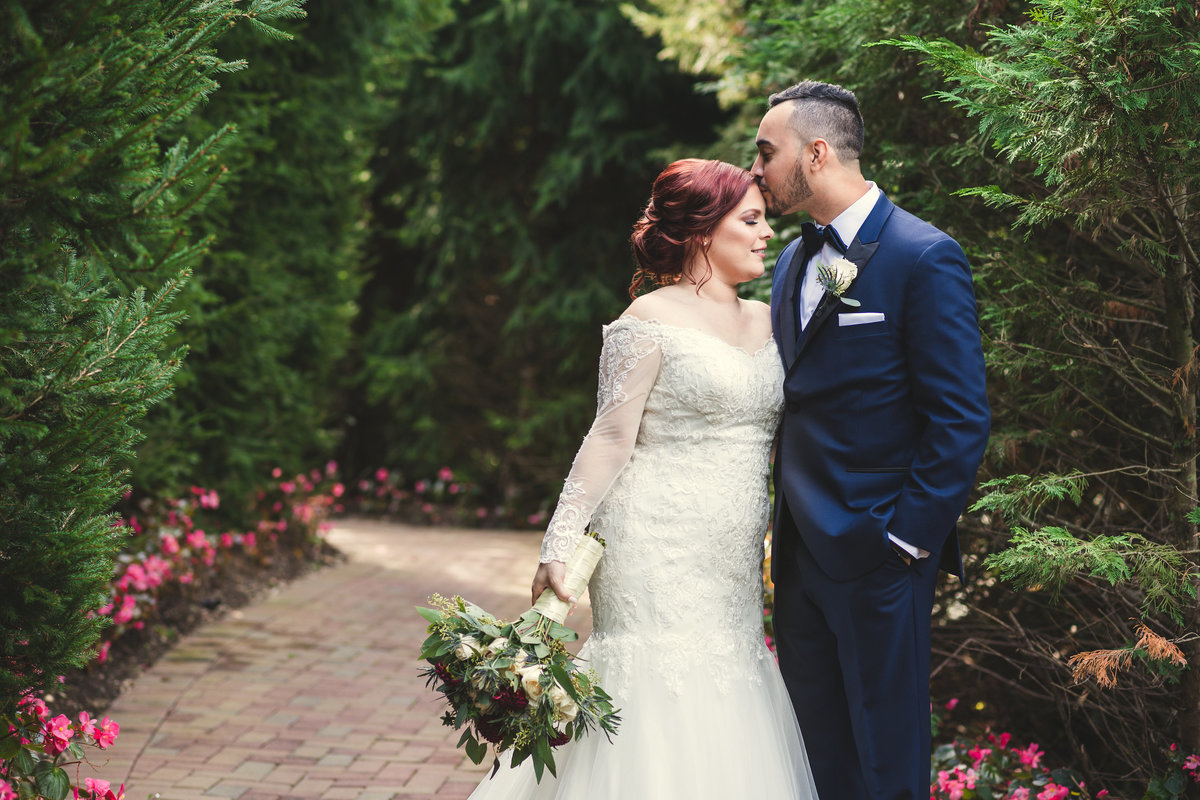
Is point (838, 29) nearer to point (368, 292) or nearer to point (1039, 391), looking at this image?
point (1039, 391)

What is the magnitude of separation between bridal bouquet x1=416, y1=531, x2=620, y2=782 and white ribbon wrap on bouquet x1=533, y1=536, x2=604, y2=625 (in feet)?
0.08

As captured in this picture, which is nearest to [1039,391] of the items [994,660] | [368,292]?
[994,660]

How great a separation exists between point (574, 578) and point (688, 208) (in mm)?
1041

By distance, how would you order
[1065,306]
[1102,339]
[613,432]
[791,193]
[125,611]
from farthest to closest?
[125,611]
[1102,339]
[1065,306]
[791,193]
[613,432]

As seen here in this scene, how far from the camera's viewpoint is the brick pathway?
3.82m

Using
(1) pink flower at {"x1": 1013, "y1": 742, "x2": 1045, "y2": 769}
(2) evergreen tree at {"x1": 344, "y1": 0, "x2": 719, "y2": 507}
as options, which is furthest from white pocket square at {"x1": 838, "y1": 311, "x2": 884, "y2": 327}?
(2) evergreen tree at {"x1": 344, "y1": 0, "x2": 719, "y2": 507}

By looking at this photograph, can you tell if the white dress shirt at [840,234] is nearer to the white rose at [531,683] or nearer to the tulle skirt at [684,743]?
the tulle skirt at [684,743]

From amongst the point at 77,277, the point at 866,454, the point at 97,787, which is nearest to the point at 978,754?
the point at 866,454

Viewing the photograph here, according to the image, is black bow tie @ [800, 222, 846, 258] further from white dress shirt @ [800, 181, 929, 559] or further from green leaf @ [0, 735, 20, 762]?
green leaf @ [0, 735, 20, 762]

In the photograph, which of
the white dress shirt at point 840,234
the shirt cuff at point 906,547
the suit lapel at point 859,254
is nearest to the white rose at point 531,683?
the shirt cuff at point 906,547

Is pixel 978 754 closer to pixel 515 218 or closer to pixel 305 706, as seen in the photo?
pixel 305 706

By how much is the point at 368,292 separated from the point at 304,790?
31.0 ft

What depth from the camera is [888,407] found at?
2641mm

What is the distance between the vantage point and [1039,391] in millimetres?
3520
